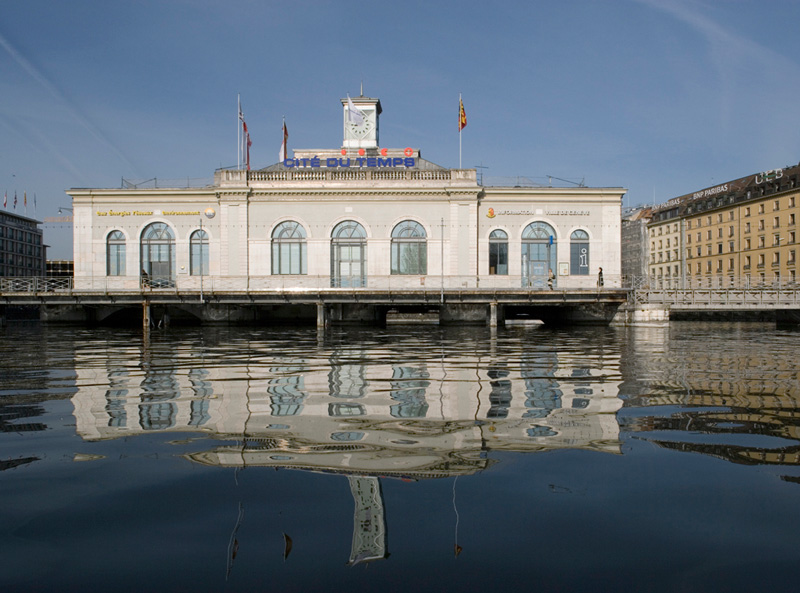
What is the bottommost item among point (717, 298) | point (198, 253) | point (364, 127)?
point (717, 298)

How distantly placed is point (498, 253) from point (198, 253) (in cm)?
2020

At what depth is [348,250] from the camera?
4231cm

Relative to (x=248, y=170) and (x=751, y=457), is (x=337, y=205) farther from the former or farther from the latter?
(x=751, y=457)

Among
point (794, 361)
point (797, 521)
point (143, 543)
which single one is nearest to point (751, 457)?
point (797, 521)

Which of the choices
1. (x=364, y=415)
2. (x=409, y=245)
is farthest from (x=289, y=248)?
(x=364, y=415)

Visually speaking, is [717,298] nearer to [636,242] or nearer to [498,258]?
[498,258]

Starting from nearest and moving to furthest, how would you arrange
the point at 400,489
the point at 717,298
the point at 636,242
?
1. the point at 400,489
2. the point at 717,298
3. the point at 636,242

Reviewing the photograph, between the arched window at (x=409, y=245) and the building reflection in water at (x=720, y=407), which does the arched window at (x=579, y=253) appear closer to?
the arched window at (x=409, y=245)

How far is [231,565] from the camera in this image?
3293 mm

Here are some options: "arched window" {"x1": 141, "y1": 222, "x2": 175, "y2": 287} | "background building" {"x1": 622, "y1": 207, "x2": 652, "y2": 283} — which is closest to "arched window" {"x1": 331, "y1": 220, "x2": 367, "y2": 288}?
"arched window" {"x1": 141, "y1": 222, "x2": 175, "y2": 287}

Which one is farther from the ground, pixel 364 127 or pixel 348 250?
pixel 364 127

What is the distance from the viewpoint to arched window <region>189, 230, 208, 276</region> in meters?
42.6

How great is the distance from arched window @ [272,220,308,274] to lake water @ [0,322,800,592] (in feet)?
108

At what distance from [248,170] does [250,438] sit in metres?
38.1
